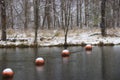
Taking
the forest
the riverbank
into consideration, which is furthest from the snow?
the forest

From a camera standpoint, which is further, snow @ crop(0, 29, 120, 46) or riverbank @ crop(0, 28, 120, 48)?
snow @ crop(0, 29, 120, 46)

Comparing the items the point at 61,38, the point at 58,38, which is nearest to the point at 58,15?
the point at 58,38

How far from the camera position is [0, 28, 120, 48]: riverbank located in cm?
2941

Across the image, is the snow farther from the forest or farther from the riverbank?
the forest

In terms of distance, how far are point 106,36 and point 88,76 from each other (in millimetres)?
22018

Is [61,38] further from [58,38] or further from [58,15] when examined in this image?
[58,15]

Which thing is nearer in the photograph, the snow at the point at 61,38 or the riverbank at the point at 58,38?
the riverbank at the point at 58,38

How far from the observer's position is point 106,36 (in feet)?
112

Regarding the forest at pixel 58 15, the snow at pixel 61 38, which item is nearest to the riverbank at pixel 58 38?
the snow at pixel 61 38

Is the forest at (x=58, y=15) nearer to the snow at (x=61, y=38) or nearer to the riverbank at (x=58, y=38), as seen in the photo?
the riverbank at (x=58, y=38)

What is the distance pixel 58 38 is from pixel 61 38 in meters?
0.36

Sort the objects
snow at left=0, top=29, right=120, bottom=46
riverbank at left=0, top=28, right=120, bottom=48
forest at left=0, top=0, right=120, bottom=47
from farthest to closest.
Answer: forest at left=0, top=0, right=120, bottom=47 → snow at left=0, top=29, right=120, bottom=46 → riverbank at left=0, top=28, right=120, bottom=48

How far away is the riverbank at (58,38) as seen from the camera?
29.4 metres

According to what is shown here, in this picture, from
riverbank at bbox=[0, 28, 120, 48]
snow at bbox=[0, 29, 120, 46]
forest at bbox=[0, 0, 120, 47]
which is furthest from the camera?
forest at bbox=[0, 0, 120, 47]
